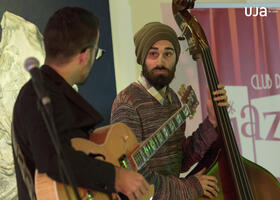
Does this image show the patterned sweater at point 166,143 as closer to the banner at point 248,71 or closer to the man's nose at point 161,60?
the man's nose at point 161,60

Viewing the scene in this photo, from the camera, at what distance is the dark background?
273cm

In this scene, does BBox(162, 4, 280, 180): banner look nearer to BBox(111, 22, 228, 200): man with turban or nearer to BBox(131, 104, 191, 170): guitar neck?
BBox(111, 22, 228, 200): man with turban

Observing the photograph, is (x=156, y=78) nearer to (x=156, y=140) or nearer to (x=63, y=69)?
(x=156, y=140)

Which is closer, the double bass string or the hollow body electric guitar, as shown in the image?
the hollow body electric guitar

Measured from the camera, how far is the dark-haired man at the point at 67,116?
1.29 metres

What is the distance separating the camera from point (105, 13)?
2863 mm

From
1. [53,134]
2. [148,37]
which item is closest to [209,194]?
[148,37]

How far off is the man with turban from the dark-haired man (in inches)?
24.1

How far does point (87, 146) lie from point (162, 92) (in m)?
0.96

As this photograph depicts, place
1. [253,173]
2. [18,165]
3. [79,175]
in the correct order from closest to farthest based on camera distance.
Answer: [79,175], [18,165], [253,173]

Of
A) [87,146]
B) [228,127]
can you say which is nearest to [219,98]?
[228,127]

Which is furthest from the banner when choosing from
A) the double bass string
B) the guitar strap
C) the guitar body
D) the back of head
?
the guitar strap

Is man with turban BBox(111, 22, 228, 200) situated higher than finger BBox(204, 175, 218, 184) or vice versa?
man with turban BBox(111, 22, 228, 200)

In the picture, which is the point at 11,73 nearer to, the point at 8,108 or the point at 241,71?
the point at 8,108
